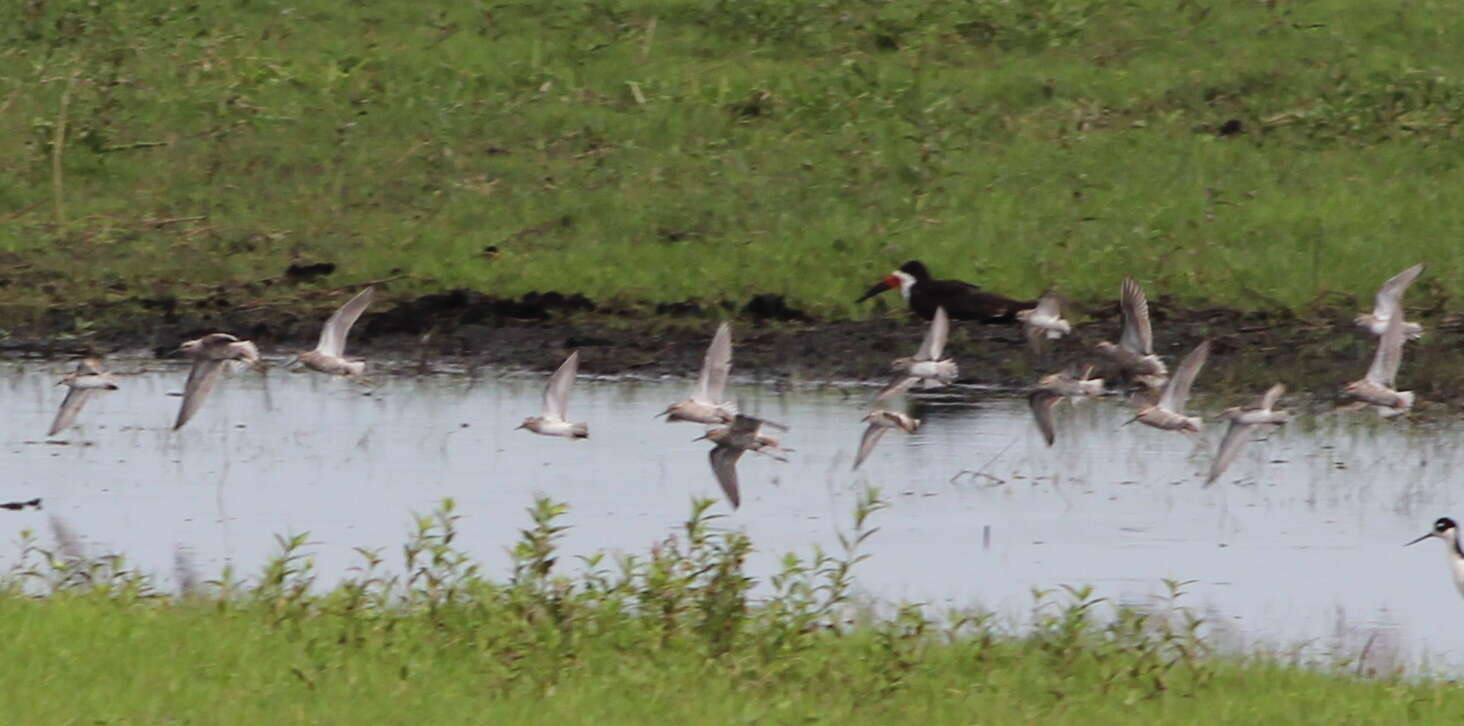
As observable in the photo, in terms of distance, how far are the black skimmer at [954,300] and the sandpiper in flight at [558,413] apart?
4981mm

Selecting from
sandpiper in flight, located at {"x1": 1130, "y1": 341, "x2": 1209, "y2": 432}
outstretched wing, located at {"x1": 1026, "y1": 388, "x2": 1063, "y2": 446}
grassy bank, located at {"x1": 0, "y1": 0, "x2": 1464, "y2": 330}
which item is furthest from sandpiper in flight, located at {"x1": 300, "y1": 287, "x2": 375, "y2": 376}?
grassy bank, located at {"x1": 0, "y1": 0, "x2": 1464, "y2": 330}

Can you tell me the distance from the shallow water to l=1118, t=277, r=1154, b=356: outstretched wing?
91 centimetres

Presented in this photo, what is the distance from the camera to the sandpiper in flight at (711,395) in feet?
40.4

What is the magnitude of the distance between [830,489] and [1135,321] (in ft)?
6.67

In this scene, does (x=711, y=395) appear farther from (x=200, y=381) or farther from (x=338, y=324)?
(x=200, y=381)

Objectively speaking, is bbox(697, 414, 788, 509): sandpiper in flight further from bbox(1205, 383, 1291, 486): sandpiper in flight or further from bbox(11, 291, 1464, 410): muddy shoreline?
bbox(11, 291, 1464, 410): muddy shoreline

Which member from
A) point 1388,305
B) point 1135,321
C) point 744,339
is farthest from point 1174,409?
point 744,339

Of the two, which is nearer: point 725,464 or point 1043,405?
point 725,464

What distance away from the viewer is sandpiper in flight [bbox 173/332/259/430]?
13219 mm

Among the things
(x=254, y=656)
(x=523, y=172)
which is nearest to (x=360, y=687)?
(x=254, y=656)

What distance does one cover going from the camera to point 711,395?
41.1 feet

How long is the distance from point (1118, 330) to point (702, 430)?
3.32 m

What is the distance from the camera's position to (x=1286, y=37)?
24.1 m

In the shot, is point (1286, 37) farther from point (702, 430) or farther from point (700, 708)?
point (700, 708)
